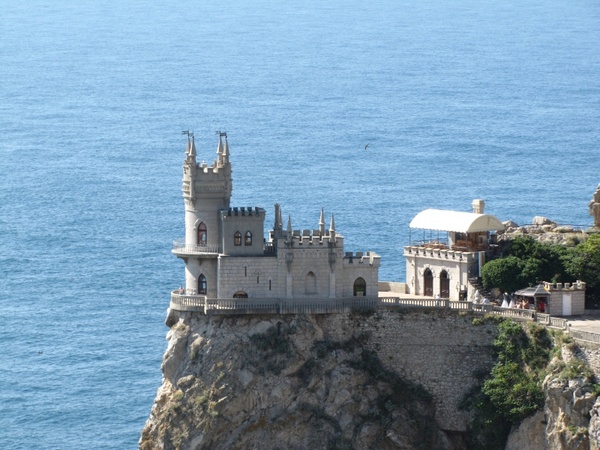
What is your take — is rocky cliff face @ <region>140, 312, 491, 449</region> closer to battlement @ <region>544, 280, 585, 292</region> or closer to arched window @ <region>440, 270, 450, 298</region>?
battlement @ <region>544, 280, 585, 292</region>

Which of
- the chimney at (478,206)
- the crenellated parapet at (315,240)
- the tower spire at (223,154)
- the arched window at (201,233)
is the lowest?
the crenellated parapet at (315,240)

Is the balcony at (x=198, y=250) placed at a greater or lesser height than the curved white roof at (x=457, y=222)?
lesser

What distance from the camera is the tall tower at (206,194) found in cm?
13562

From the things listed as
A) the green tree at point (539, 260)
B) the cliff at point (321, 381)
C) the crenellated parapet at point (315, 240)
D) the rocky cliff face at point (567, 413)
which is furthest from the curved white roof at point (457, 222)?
the rocky cliff face at point (567, 413)

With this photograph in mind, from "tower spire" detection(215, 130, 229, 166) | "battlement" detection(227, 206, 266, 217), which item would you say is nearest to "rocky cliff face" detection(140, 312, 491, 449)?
"battlement" detection(227, 206, 266, 217)

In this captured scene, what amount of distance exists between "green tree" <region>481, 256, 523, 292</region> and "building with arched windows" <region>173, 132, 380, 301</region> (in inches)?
260

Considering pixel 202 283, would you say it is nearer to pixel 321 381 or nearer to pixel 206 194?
pixel 206 194

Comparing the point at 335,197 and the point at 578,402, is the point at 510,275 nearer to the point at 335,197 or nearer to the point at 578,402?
the point at 578,402

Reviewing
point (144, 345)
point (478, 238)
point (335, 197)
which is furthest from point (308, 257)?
point (335, 197)

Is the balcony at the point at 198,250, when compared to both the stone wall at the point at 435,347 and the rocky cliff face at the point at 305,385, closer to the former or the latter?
the rocky cliff face at the point at 305,385

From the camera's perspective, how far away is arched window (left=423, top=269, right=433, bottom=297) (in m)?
139

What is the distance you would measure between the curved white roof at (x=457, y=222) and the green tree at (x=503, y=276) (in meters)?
4.01

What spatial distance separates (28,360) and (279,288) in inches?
1360

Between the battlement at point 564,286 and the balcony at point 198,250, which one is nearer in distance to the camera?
the battlement at point 564,286
